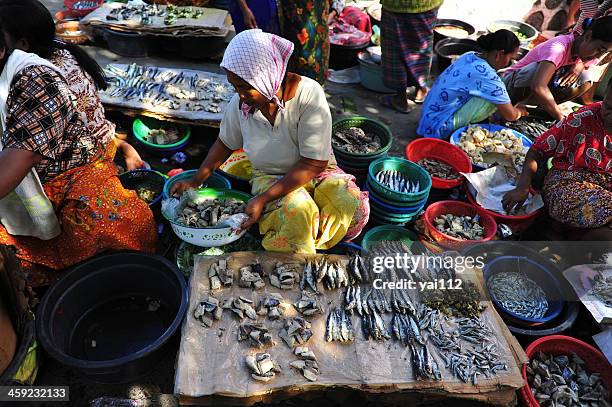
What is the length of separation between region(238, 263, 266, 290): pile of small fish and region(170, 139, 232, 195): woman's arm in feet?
2.52

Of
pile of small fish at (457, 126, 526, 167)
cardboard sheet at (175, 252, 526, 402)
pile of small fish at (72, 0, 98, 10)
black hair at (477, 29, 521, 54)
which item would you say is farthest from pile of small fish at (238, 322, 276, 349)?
pile of small fish at (72, 0, 98, 10)

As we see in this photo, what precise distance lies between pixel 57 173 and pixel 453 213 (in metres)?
3.10

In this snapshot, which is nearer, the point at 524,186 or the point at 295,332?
the point at 295,332

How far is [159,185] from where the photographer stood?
370cm

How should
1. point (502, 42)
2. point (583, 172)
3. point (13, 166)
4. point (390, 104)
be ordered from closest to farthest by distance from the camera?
point (13, 166)
point (583, 172)
point (502, 42)
point (390, 104)

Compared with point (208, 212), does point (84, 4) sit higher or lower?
lower

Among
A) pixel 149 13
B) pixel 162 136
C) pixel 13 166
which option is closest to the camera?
pixel 13 166

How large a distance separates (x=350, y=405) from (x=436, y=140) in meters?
2.72

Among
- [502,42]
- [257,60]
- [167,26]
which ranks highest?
[257,60]

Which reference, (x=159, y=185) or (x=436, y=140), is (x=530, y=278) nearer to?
(x=436, y=140)

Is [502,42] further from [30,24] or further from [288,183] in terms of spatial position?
[30,24]

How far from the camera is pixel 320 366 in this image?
7.69 feet

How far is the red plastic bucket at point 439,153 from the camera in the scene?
4141 mm

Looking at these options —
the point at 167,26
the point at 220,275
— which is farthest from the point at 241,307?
the point at 167,26
